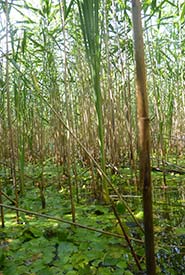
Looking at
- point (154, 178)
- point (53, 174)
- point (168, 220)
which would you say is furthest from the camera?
point (53, 174)

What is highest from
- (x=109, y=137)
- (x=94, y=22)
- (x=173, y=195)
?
(x=94, y=22)

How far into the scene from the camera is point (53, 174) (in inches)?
Answer: 154

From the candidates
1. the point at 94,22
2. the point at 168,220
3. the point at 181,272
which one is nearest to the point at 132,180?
the point at 168,220

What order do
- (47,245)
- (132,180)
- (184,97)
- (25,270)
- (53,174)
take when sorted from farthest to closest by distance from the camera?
(184,97) → (53,174) → (132,180) → (47,245) → (25,270)

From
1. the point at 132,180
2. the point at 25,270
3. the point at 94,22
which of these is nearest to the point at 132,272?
the point at 25,270

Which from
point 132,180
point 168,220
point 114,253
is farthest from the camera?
point 132,180

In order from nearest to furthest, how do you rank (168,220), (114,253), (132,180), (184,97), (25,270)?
(25,270) → (114,253) → (168,220) → (132,180) → (184,97)

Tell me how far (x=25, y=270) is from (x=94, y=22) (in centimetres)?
108

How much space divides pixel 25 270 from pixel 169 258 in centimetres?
64

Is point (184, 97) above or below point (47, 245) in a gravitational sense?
above

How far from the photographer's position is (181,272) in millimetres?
1301

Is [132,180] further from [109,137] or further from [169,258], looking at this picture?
[169,258]

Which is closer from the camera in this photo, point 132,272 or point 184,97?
point 132,272

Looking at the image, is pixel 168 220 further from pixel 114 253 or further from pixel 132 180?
pixel 132 180
